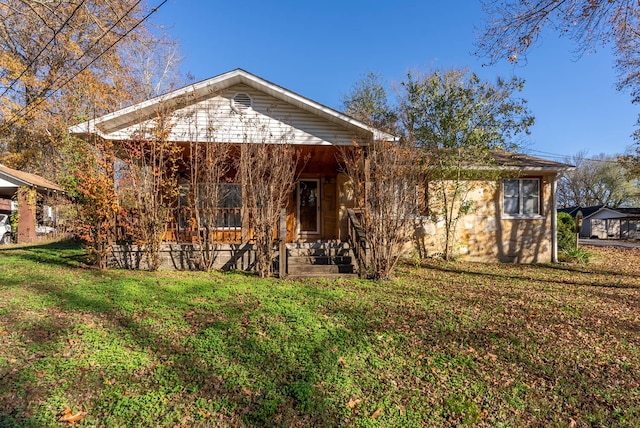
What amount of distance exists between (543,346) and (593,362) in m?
0.50

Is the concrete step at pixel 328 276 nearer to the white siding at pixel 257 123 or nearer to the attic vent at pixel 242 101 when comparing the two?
the white siding at pixel 257 123

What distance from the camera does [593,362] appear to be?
3996mm

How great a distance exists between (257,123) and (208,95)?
152cm

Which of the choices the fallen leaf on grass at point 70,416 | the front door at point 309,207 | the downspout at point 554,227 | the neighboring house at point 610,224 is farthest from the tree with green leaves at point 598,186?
the fallen leaf on grass at point 70,416

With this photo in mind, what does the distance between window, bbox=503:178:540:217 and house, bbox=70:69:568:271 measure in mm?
33

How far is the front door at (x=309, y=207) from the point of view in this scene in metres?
11.9

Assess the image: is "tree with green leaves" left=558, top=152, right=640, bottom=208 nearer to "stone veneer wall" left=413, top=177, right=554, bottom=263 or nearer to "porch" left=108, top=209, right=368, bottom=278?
"stone veneer wall" left=413, top=177, right=554, bottom=263

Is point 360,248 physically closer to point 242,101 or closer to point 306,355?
point 306,355

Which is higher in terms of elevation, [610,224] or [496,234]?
[496,234]

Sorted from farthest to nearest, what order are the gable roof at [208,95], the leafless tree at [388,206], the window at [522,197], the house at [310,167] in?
the window at [522,197] → the house at [310,167] → the gable roof at [208,95] → the leafless tree at [388,206]

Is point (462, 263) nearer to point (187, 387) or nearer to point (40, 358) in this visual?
point (187, 387)

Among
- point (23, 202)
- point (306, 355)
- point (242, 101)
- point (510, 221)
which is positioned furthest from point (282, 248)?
point (23, 202)

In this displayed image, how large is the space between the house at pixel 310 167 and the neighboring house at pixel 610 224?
3079 cm

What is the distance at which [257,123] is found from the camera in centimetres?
891
